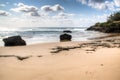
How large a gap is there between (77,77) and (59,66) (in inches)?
53.2

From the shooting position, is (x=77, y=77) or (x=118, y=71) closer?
(x=77, y=77)

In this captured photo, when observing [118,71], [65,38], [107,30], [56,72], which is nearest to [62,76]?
[56,72]

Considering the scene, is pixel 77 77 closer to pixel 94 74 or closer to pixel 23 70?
pixel 94 74

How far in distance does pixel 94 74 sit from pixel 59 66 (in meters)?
1.51

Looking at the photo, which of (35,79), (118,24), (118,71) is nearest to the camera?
(35,79)

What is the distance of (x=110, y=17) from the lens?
61.3 m

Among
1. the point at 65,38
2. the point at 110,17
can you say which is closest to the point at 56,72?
the point at 65,38

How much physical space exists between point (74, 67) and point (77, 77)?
105cm

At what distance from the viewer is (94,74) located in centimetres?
540

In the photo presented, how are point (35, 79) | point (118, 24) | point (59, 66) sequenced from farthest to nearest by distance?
1. point (118, 24)
2. point (59, 66)
3. point (35, 79)

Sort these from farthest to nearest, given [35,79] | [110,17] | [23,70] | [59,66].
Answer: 1. [110,17]
2. [59,66]
3. [23,70]
4. [35,79]

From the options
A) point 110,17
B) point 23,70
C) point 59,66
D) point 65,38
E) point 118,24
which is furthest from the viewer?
point 110,17

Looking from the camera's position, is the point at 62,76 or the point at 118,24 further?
the point at 118,24

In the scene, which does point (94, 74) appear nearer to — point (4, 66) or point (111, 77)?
point (111, 77)
